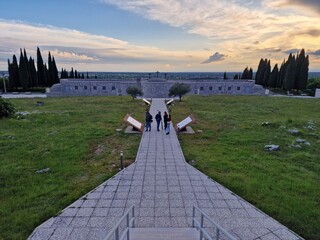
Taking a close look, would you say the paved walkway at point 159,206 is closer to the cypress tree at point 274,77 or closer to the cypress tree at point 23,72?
the cypress tree at point 23,72

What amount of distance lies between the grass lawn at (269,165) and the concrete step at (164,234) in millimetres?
2648

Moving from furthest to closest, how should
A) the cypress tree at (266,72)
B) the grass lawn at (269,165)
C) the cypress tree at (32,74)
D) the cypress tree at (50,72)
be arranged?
the cypress tree at (266,72) < the cypress tree at (50,72) < the cypress tree at (32,74) < the grass lawn at (269,165)

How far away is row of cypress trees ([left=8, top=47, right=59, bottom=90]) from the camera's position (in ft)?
150

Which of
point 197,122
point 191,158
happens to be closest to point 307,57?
point 197,122

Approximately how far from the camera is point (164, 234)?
532cm

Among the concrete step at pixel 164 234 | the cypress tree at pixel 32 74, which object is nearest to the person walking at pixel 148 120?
the concrete step at pixel 164 234

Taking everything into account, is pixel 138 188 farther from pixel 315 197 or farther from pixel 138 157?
pixel 315 197

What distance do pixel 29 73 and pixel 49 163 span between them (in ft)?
145

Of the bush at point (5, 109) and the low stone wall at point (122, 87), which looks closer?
the bush at point (5, 109)

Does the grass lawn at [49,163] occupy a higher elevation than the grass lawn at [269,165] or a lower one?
lower

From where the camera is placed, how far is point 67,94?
A: 45.4m

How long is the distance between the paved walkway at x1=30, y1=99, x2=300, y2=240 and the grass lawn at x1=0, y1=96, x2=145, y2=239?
587 millimetres

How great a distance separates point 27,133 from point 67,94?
104 feet

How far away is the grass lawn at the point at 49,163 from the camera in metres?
6.72
